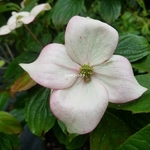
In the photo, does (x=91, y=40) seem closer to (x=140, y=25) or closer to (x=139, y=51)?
(x=139, y=51)

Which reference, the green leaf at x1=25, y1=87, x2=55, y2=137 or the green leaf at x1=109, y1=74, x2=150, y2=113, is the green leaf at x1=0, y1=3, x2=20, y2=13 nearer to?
the green leaf at x1=25, y1=87, x2=55, y2=137

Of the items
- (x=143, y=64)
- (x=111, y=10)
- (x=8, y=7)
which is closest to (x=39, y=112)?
(x=143, y=64)

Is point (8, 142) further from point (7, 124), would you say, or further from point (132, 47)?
point (132, 47)

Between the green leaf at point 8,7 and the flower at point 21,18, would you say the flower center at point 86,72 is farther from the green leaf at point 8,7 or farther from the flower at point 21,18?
the green leaf at point 8,7

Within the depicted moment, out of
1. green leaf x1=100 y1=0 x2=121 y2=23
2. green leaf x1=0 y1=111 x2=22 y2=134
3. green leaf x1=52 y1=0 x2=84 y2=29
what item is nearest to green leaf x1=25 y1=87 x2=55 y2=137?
green leaf x1=0 y1=111 x2=22 y2=134

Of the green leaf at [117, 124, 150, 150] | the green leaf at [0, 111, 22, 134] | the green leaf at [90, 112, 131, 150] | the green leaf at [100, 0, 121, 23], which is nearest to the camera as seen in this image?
the green leaf at [117, 124, 150, 150]

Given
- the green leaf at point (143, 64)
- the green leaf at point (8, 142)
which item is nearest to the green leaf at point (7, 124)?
the green leaf at point (8, 142)
